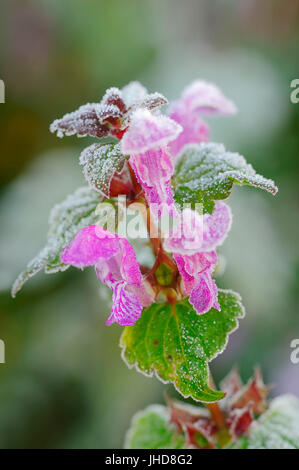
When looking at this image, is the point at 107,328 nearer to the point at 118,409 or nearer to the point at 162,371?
the point at 118,409

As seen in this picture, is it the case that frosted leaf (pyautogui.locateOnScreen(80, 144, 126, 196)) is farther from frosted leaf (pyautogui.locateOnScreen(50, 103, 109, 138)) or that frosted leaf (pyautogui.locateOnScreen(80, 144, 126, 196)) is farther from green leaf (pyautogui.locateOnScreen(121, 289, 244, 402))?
green leaf (pyautogui.locateOnScreen(121, 289, 244, 402))

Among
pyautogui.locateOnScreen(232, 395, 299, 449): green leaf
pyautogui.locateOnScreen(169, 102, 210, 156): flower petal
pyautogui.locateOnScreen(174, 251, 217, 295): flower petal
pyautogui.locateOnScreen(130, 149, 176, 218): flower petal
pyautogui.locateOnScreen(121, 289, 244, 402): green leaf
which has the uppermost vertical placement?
pyautogui.locateOnScreen(169, 102, 210, 156): flower petal

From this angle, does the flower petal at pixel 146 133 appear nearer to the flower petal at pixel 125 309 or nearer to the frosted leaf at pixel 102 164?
the frosted leaf at pixel 102 164

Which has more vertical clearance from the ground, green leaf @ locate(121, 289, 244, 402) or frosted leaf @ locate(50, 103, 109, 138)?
frosted leaf @ locate(50, 103, 109, 138)

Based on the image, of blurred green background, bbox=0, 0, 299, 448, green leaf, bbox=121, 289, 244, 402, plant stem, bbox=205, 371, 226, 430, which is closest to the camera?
green leaf, bbox=121, 289, 244, 402

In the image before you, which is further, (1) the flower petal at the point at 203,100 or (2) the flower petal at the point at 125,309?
(1) the flower petal at the point at 203,100

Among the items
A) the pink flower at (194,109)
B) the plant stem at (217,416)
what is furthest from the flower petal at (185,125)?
the plant stem at (217,416)

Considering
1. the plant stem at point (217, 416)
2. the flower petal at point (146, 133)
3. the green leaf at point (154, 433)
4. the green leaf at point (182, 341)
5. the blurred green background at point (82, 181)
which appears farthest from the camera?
the blurred green background at point (82, 181)

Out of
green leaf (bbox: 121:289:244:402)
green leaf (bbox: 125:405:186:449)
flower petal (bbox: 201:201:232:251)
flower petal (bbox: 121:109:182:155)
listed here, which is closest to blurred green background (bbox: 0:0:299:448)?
green leaf (bbox: 125:405:186:449)
